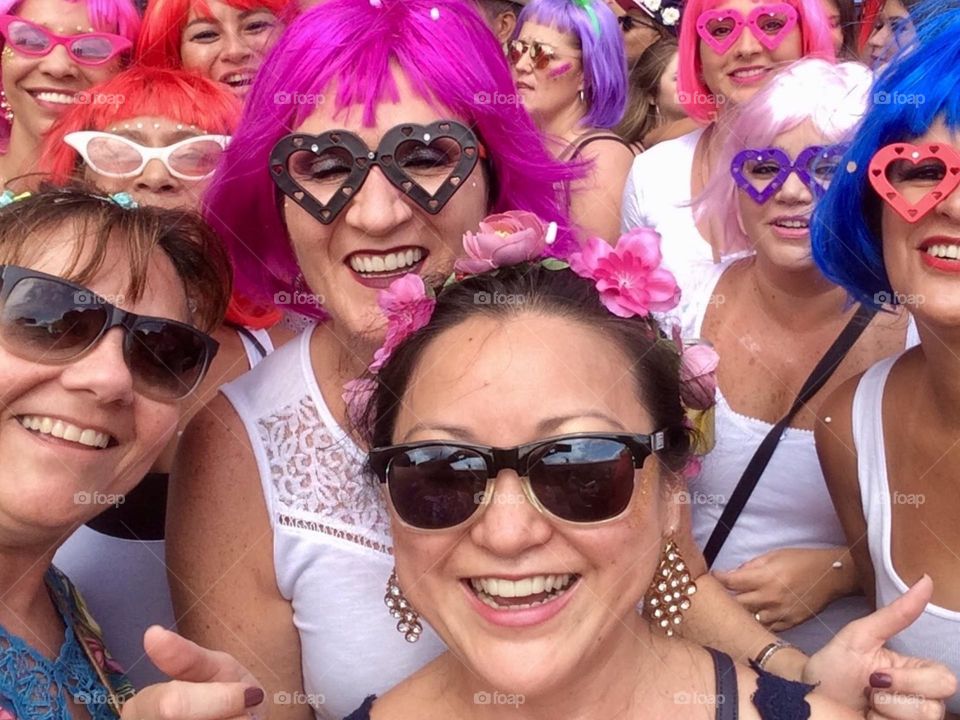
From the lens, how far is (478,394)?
1821 millimetres

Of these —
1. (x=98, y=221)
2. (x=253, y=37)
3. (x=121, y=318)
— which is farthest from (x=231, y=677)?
(x=253, y=37)

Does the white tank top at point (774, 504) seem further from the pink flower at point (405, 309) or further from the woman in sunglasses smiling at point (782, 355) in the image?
the pink flower at point (405, 309)

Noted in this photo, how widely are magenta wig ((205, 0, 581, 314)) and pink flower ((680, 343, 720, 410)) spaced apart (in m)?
0.53

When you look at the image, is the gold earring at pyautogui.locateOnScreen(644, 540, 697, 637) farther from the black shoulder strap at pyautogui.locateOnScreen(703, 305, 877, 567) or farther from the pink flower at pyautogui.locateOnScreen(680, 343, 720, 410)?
the black shoulder strap at pyautogui.locateOnScreen(703, 305, 877, 567)

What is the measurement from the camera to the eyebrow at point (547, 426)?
177 cm

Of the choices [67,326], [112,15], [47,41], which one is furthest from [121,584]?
[112,15]

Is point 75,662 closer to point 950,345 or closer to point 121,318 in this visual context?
point 121,318

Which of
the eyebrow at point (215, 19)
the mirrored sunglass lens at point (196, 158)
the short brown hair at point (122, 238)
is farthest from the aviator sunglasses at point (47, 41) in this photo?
the short brown hair at point (122, 238)

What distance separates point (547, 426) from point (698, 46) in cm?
317

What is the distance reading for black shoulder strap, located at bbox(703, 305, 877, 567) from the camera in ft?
9.14

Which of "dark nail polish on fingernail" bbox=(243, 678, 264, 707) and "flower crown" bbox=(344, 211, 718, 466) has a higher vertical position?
"flower crown" bbox=(344, 211, 718, 466)

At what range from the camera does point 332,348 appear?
249 cm

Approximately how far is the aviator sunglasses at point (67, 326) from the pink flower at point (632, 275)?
2.71 feet

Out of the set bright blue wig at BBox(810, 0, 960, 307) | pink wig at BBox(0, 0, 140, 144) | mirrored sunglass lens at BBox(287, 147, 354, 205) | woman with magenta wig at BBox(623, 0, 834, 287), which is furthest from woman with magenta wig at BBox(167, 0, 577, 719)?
pink wig at BBox(0, 0, 140, 144)
